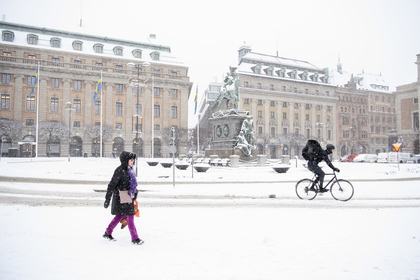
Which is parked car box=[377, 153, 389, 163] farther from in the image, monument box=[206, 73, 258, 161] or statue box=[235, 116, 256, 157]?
statue box=[235, 116, 256, 157]

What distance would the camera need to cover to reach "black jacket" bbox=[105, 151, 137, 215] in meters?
5.60

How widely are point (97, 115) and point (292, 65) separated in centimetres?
5268

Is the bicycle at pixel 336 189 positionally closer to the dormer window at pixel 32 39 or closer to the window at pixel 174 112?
the window at pixel 174 112

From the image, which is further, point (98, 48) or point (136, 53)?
point (136, 53)

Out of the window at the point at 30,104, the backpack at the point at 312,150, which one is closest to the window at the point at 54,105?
the window at the point at 30,104

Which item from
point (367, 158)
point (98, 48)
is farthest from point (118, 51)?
point (367, 158)

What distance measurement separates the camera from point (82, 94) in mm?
59656

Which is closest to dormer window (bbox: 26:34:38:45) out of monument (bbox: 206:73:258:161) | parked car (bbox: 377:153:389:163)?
monument (bbox: 206:73:258:161)

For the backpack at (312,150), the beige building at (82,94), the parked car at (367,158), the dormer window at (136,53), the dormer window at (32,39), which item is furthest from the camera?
the dormer window at (136,53)

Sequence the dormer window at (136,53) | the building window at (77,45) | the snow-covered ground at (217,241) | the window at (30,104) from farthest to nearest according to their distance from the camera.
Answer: the dormer window at (136,53), the building window at (77,45), the window at (30,104), the snow-covered ground at (217,241)

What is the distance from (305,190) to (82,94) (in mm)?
56986

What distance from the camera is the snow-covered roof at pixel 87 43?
56.7 metres

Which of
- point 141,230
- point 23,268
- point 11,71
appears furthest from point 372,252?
point 11,71

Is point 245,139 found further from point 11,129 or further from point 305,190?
point 11,129
